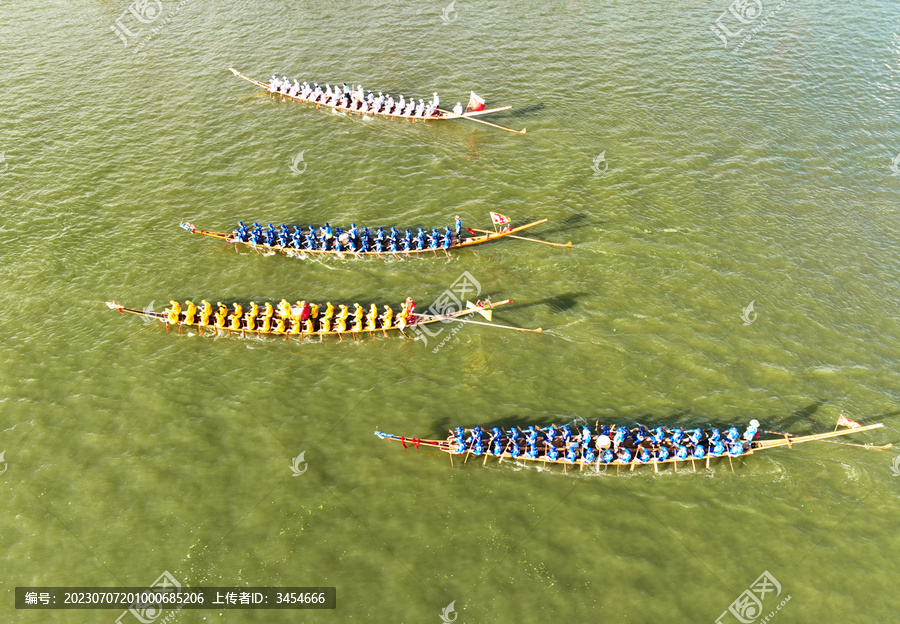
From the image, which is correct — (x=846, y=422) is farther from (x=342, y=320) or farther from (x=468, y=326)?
(x=342, y=320)

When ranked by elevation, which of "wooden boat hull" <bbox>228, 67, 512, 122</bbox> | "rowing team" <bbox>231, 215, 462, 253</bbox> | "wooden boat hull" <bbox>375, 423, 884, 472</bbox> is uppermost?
"wooden boat hull" <bbox>228, 67, 512, 122</bbox>

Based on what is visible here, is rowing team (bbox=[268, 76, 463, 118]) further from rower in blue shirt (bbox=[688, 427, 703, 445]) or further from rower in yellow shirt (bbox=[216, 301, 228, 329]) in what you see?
rower in blue shirt (bbox=[688, 427, 703, 445])

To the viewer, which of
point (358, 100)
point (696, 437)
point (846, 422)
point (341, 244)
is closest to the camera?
point (846, 422)

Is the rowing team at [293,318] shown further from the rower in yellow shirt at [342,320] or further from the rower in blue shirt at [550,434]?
the rower in blue shirt at [550,434]

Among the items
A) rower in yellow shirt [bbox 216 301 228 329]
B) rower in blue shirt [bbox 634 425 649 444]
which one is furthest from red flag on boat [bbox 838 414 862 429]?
rower in yellow shirt [bbox 216 301 228 329]

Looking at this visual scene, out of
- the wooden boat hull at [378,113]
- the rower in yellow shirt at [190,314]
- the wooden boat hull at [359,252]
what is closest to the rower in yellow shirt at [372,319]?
the wooden boat hull at [359,252]

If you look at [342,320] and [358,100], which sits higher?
[358,100]

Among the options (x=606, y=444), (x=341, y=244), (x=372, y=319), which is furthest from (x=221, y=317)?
(x=606, y=444)
